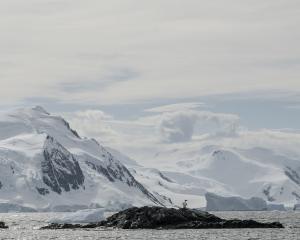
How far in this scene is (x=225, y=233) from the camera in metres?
176

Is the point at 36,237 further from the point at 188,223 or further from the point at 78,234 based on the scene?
the point at 188,223

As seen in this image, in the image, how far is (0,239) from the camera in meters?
168

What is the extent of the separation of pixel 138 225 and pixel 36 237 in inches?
1296

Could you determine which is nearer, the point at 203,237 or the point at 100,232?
the point at 203,237

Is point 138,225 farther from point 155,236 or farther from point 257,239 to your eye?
point 257,239

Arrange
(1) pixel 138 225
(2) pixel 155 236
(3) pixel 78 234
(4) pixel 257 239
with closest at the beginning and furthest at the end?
(4) pixel 257 239
(2) pixel 155 236
(3) pixel 78 234
(1) pixel 138 225

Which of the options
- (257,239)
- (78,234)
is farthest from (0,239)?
(257,239)

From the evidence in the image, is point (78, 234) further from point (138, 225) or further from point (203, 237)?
point (203, 237)

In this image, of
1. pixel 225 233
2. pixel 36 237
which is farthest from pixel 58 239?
pixel 225 233

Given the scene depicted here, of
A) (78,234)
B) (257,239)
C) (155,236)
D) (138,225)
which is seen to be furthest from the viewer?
(138,225)

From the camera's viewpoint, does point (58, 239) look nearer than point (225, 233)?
Yes

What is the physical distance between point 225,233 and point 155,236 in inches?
721

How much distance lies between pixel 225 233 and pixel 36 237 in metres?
39.9

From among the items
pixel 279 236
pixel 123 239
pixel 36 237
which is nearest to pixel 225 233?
pixel 279 236
